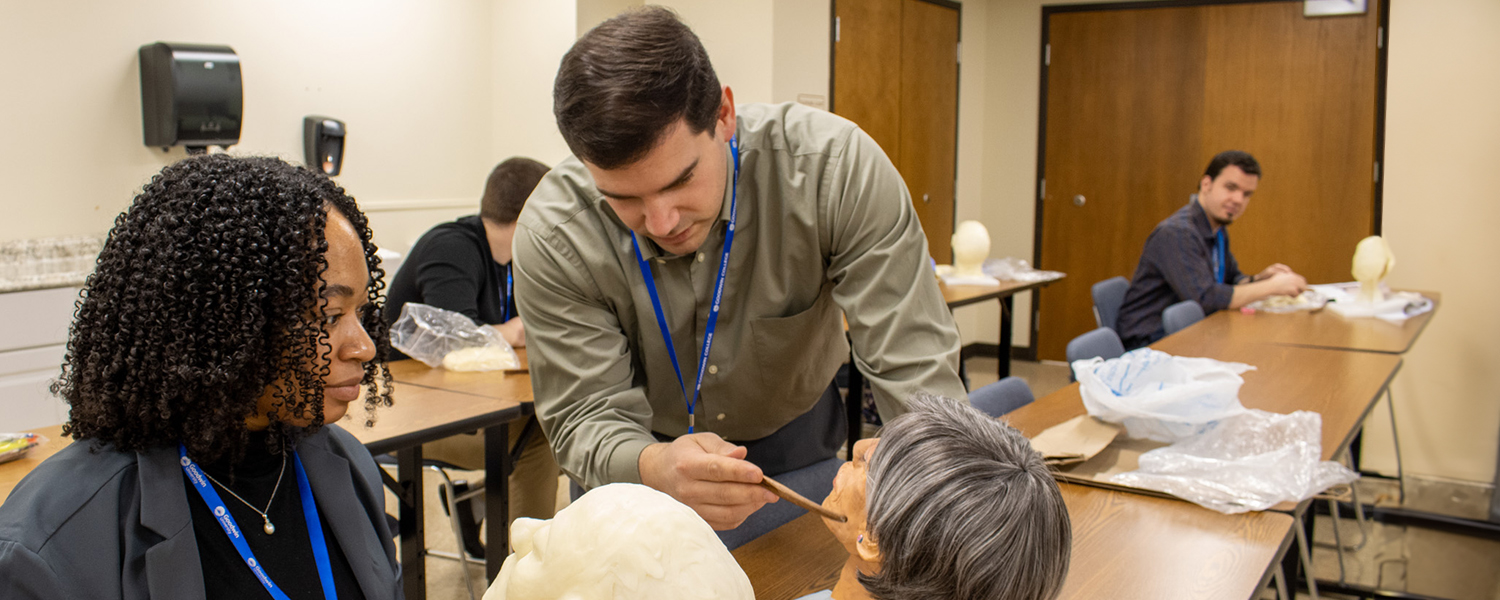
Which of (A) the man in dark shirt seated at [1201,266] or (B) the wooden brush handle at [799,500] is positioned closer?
(B) the wooden brush handle at [799,500]

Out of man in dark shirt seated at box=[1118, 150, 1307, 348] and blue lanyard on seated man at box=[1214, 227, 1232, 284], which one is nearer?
man in dark shirt seated at box=[1118, 150, 1307, 348]

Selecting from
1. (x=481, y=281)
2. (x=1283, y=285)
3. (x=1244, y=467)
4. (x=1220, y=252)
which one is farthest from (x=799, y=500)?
(x=1220, y=252)

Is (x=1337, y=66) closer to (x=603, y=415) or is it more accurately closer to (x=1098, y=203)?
(x=1098, y=203)

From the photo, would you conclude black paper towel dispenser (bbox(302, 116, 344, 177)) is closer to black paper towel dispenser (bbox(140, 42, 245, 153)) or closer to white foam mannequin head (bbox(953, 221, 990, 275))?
black paper towel dispenser (bbox(140, 42, 245, 153))

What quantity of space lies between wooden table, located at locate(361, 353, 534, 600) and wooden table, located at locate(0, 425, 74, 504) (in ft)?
1.93

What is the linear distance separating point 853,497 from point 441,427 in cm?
144

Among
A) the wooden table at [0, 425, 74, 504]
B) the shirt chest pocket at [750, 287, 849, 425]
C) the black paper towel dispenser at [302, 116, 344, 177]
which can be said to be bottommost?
the wooden table at [0, 425, 74, 504]

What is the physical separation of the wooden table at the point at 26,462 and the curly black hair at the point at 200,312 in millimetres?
844

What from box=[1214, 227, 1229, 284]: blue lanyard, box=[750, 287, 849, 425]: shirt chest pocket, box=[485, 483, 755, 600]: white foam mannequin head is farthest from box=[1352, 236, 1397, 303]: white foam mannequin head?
box=[485, 483, 755, 600]: white foam mannequin head

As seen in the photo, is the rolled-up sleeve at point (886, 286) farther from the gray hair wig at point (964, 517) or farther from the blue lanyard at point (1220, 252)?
the blue lanyard at point (1220, 252)

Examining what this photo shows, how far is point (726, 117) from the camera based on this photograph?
4.79ft

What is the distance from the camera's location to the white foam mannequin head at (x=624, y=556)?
896 mm

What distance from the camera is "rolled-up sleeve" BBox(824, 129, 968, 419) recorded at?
1.50 m

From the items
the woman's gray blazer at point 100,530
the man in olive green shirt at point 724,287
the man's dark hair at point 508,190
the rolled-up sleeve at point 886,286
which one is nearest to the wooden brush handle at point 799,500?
the man in olive green shirt at point 724,287
